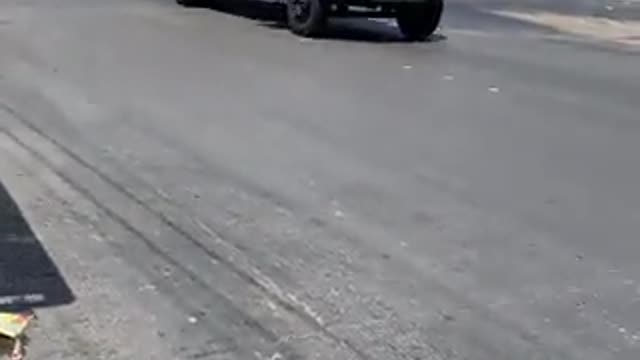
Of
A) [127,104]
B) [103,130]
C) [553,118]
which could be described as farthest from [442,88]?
[103,130]

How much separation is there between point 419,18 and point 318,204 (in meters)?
11.4

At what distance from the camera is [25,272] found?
597 cm

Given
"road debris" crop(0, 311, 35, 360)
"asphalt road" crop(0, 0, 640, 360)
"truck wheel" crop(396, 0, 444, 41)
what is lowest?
"truck wheel" crop(396, 0, 444, 41)

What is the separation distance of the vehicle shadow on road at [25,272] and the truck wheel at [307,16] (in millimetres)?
10714

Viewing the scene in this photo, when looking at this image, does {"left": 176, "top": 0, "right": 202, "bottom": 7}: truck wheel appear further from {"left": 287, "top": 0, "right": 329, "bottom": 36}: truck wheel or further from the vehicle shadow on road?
the vehicle shadow on road

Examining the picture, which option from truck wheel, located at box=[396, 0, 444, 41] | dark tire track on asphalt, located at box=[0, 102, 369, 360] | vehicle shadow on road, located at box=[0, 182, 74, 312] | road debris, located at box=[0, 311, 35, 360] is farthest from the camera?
truck wheel, located at box=[396, 0, 444, 41]

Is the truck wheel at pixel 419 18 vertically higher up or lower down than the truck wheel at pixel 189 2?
higher up

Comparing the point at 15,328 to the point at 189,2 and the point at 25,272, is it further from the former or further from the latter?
the point at 189,2

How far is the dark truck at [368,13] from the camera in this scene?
1742 cm

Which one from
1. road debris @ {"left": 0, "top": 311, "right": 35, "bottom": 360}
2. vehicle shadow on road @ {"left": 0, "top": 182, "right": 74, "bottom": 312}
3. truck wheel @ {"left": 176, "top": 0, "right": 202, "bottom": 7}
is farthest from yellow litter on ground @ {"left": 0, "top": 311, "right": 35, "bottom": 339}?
truck wheel @ {"left": 176, "top": 0, "right": 202, "bottom": 7}

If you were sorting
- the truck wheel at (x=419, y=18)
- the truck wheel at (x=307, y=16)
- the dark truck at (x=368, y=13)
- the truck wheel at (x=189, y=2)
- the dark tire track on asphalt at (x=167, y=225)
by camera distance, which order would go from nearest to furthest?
the dark tire track on asphalt at (x=167, y=225)
the truck wheel at (x=307, y=16)
the dark truck at (x=368, y=13)
the truck wheel at (x=419, y=18)
the truck wheel at (x=189, y=2)

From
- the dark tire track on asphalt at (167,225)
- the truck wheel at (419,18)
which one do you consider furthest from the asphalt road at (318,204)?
the truck wheel at (419,18)

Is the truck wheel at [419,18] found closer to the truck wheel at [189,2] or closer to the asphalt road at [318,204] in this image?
the asphalt road at [318,204]

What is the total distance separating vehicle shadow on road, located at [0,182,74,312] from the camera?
5.56 metres
